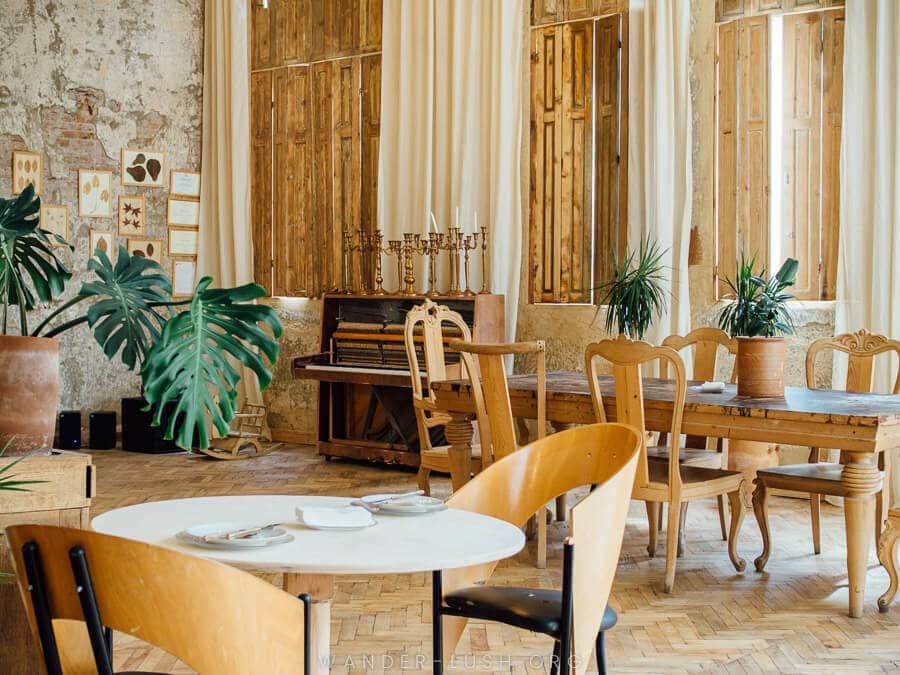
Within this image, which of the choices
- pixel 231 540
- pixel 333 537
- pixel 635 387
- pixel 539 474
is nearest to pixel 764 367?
pixel 635 387

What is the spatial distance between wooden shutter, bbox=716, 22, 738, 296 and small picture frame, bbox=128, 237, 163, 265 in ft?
15.4

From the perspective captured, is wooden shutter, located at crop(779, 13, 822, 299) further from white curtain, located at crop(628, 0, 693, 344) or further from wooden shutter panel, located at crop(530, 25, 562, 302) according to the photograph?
wooden shutter panel, located at crop(530, 25, 562, 302)

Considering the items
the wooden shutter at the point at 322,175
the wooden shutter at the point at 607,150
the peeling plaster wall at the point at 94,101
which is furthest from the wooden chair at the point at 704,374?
the peeling plaster wall at the point at 94,101

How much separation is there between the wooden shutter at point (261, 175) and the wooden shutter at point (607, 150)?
10.3 ft

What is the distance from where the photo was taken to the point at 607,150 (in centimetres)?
707

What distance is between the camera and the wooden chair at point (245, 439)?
26.0ft

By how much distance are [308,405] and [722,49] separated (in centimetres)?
429

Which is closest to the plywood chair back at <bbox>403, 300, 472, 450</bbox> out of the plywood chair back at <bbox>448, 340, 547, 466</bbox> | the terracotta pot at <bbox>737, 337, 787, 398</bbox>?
the plywood chair back at <bbox>448, 340, 547, 466</bbox>

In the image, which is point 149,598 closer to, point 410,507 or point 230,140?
point 410,507

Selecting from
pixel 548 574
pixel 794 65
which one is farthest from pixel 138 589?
pixel 794 65

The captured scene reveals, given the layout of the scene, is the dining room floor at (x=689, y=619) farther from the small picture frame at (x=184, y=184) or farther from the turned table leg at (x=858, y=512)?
the small picture frame at (x=184, y=184)

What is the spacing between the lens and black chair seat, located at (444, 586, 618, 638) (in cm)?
232

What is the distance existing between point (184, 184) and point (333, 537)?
299 inches

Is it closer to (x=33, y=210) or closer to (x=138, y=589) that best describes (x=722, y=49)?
(x=33, y=210)
